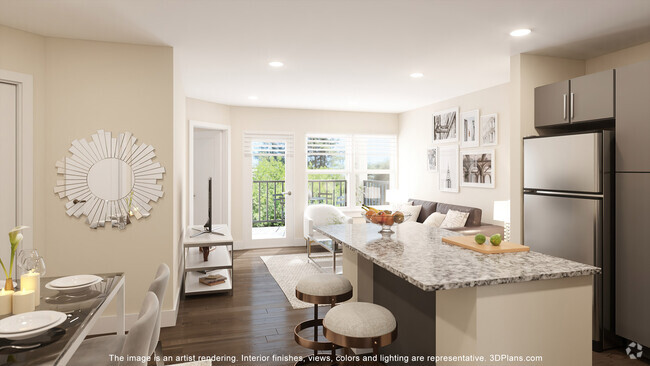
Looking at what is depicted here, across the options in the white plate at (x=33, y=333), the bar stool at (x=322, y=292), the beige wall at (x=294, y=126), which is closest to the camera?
the white plate at (x=33, y=333)

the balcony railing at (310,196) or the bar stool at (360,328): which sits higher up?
the balcony railing at (310,196)

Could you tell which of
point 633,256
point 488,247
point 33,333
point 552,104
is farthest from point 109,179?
point 633,256

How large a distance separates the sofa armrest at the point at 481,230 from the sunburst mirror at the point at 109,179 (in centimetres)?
332

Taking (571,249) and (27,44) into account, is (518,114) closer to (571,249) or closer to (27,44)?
(571,249)

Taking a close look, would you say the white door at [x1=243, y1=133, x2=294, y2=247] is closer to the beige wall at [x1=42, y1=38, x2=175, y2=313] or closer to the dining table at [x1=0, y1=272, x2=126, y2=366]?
the beige wall at [x1=42, y1=38, x2=175, y2=313]

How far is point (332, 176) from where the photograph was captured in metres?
7.29

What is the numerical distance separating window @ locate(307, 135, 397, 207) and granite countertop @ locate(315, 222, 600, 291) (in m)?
4.63

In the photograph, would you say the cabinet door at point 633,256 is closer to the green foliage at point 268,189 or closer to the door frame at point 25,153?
the door frame at point 25,153

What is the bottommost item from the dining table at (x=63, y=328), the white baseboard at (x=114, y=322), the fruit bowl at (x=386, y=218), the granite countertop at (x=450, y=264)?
the white baseboard at (x=114, y=322)

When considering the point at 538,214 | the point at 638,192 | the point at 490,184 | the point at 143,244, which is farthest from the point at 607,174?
the point at 143,244

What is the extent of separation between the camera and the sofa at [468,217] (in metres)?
4.65

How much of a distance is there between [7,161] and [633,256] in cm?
474

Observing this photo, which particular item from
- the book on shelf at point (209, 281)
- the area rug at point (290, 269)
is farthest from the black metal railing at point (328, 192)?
the book on shelf at point (209, 281)

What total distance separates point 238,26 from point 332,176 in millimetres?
4437
